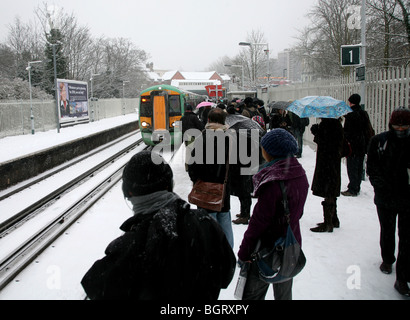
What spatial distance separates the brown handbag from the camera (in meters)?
4.17

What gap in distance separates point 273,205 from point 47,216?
6262 mm

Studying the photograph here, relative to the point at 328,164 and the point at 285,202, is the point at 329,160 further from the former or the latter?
the point at 285,202

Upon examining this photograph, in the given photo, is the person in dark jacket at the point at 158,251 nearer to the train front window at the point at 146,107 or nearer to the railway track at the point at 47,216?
the railway track at the point at 47,216

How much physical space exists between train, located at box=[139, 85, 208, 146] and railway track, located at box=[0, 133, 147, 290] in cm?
437

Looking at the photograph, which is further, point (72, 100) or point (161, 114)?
point (72, 100)

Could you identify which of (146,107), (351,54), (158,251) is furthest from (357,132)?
(146,107)

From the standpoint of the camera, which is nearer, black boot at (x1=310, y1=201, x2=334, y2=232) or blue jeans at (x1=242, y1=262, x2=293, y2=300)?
blue jeans at (x1=242, y1=262, x2=293, y2=300)

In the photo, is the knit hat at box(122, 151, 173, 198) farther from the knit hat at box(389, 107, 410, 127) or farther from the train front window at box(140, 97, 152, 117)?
the train front window at box(140, 97, 152, 117)

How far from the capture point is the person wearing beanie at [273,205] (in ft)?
9.14

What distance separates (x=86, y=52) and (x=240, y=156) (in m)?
54.0

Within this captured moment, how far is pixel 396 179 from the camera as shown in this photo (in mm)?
3840

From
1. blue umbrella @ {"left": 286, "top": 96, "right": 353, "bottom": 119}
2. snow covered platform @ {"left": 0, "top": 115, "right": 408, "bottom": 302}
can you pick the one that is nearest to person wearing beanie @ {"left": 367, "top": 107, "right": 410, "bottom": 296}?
snow covered platform @ {"left": 0, "top": 115, "right": 408, "bottom": 302}

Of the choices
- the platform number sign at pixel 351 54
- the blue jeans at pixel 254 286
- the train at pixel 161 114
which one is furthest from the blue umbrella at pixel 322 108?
the train at pixel 161 114
